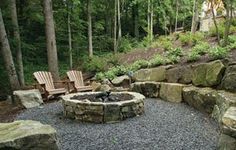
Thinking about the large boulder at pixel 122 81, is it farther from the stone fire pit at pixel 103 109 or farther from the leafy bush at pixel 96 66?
the stone fire pit at pixel 103 109

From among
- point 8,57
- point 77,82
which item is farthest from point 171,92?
point 8,57

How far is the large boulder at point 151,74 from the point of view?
26.5ft

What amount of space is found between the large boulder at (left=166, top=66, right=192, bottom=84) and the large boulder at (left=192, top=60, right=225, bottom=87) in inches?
8.1

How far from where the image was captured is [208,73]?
6621 mm

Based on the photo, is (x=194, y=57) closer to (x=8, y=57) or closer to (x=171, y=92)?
(x=171, y=92)

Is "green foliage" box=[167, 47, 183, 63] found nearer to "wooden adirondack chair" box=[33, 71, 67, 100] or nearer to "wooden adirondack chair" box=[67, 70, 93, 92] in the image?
"wooden adirondack chair" box=[67, 70, 93, 92]

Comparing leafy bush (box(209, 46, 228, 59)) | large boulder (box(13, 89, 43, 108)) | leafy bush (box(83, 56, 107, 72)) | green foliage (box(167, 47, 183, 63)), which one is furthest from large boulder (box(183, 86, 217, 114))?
leafy bush (box(83, 56, 107, 72))

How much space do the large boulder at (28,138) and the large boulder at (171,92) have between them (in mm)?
4152

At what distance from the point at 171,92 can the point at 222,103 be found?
214 cm

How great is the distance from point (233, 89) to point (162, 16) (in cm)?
1532

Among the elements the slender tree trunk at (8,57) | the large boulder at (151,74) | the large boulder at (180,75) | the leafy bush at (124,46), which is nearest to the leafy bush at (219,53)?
the large boulder at (180,75)

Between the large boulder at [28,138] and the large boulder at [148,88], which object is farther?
the large boulder at [148,88]

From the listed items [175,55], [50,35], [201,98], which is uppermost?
[50,35]

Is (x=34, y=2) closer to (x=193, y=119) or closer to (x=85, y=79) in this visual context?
(x=85, y=79)
